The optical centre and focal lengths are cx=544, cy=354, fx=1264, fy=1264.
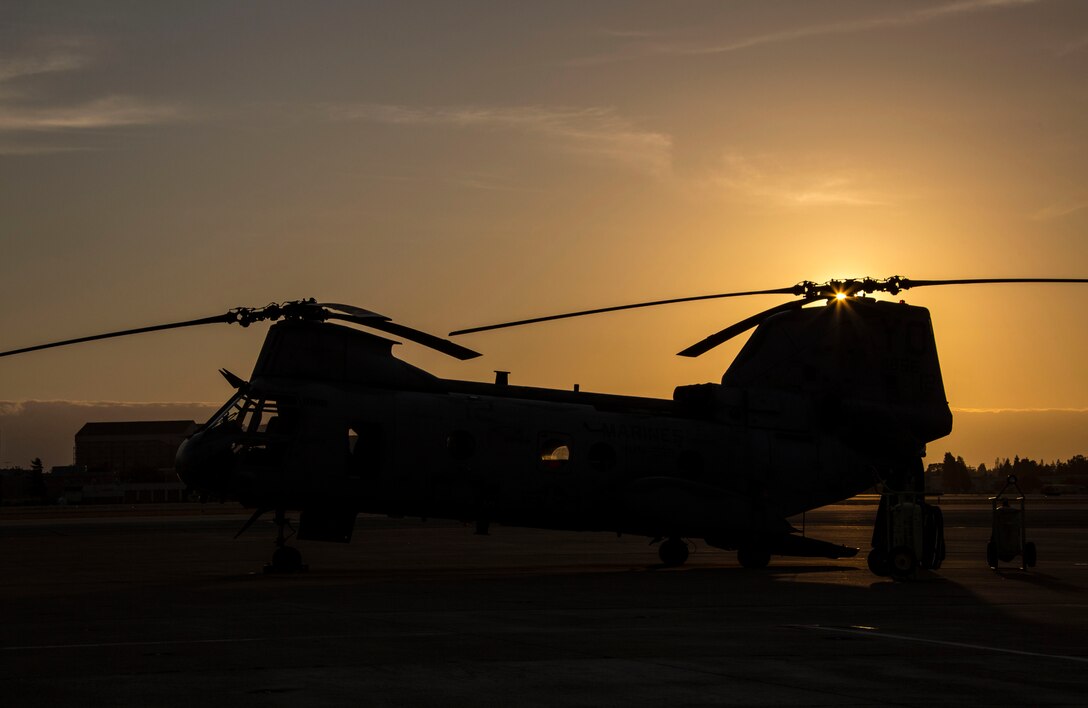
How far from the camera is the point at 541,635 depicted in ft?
48.3

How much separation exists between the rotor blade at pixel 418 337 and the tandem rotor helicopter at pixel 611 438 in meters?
0.04

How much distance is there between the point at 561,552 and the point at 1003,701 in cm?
2509

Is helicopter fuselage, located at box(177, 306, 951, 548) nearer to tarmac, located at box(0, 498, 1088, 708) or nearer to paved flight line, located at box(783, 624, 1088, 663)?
tarmac, located at box(0, 498, 1088, 708)

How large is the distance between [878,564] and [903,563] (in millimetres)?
939

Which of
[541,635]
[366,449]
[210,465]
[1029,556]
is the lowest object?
[541,635]

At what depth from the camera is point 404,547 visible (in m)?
38.0

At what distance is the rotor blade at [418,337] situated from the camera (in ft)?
82.6

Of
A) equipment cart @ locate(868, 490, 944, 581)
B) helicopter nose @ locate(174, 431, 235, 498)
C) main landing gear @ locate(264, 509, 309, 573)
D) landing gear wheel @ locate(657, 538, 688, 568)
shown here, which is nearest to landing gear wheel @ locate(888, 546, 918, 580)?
equipment cart @ locate(868, 490, 944, 581)

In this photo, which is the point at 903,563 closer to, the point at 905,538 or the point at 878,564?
the point at 905,538

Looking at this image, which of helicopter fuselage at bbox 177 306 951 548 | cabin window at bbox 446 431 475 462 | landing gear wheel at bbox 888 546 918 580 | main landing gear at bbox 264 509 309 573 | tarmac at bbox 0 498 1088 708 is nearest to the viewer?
tarmac at bbox 0 498 1088 708

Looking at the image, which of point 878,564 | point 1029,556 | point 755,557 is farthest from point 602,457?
point 1029,556

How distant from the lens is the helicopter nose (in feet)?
80.2

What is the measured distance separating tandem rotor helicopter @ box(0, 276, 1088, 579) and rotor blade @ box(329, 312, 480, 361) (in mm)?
43

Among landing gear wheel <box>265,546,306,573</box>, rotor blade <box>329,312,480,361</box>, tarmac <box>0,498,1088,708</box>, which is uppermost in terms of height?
rotor blade <box>329,312,480,361</box>
